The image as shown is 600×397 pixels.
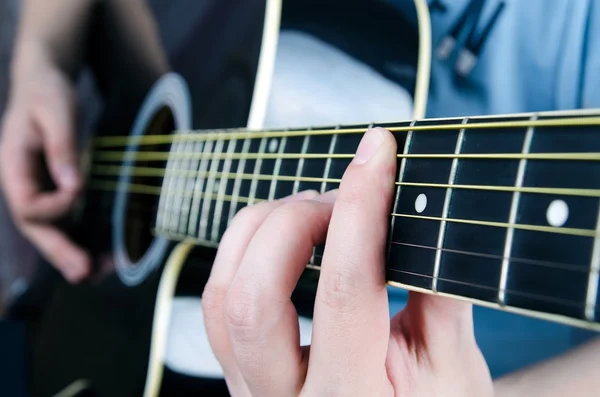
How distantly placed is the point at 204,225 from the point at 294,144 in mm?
193

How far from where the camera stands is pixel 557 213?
30cm

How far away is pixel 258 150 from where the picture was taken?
0.56m

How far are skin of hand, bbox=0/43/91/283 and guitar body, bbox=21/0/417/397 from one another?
37 mm

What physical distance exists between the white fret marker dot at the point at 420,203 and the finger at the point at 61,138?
2.61 feet

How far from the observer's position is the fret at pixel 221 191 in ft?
2.01

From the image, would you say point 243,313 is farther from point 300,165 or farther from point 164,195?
point 164,195

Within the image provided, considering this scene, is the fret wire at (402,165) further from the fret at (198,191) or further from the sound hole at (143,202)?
the sound hole at (143,202)

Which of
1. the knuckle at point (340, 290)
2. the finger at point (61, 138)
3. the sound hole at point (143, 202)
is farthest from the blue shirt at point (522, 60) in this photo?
the finger at point (61, 138)

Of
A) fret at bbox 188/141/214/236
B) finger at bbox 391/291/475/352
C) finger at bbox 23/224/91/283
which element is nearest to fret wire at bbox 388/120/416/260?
finger at bbox 391/291/475/352

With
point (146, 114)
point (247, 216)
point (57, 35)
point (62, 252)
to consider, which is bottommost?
point (62, 252)

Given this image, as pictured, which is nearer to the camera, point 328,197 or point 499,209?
point 499,209

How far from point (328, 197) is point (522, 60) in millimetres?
327

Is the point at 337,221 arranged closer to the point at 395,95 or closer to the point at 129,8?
the point at 395,95

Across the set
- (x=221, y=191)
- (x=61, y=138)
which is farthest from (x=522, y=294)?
(x=61, y=138)
